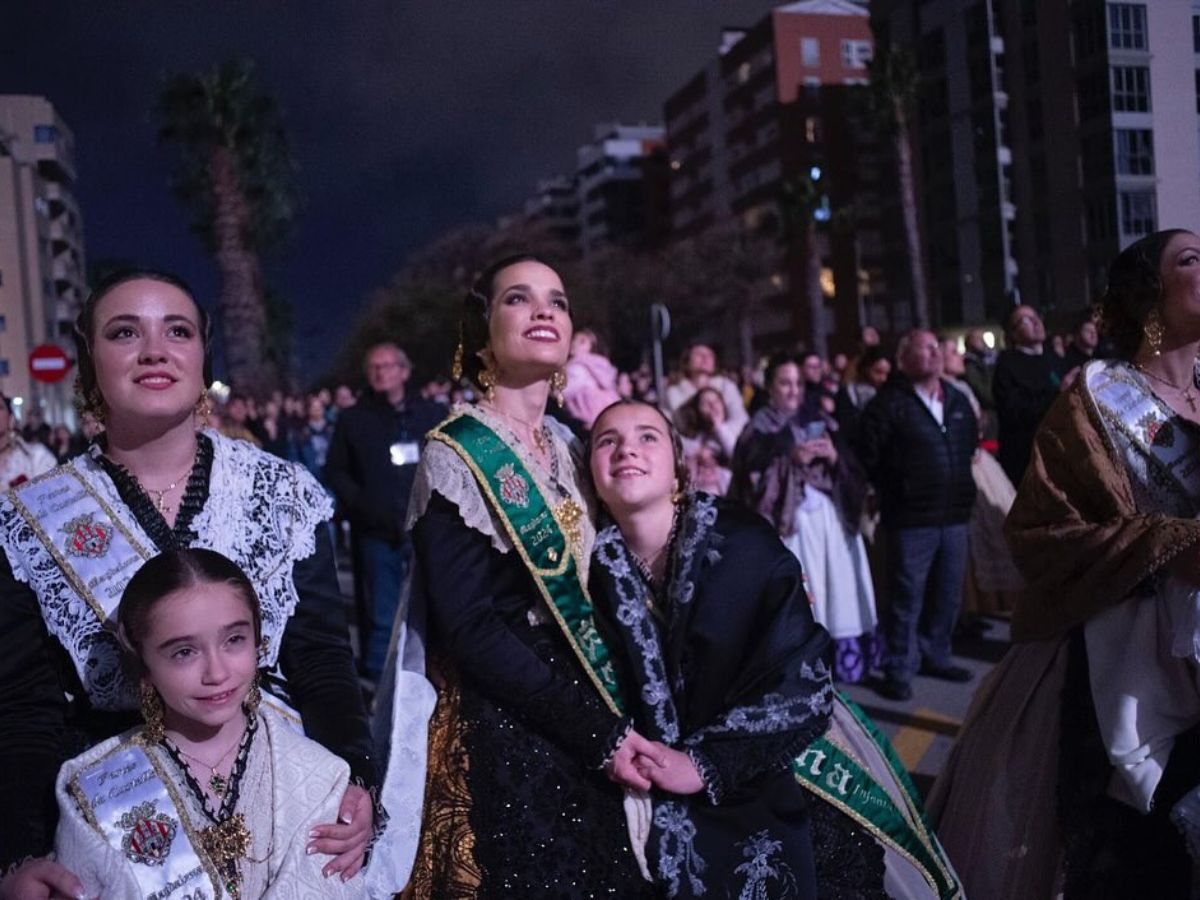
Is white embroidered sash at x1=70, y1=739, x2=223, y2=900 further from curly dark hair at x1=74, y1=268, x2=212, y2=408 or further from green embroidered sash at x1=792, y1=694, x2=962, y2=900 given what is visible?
green embroidered sash at x1=792, y1=694, x2=962, y2=900

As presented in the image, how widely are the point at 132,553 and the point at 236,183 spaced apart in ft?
77.1

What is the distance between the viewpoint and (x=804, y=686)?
2512 mm

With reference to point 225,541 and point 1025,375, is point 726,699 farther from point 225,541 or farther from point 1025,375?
point 1025,375

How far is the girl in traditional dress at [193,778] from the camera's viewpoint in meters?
1.92

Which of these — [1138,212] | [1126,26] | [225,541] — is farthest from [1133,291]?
[225,541]

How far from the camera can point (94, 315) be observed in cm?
213

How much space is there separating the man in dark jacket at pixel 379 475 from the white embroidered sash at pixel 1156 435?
4538mm

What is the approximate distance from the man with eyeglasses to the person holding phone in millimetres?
1217

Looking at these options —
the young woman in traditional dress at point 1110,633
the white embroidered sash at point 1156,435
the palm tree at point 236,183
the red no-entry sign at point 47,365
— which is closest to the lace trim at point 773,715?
the young woman in traditional dress at point 1110,633

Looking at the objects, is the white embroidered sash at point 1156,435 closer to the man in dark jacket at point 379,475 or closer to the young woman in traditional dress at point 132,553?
the young woman in traditional dress at point 132,553

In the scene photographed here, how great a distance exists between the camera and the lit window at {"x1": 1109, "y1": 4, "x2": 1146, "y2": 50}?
3.57m

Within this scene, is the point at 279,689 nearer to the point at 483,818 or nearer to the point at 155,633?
the point at 155,633

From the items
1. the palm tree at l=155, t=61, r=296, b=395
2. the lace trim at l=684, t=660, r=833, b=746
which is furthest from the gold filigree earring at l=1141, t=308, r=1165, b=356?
the palm tree at l=155, t=61, r=296, b=395

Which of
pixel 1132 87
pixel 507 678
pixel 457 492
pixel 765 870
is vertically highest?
pixel 1132 87
